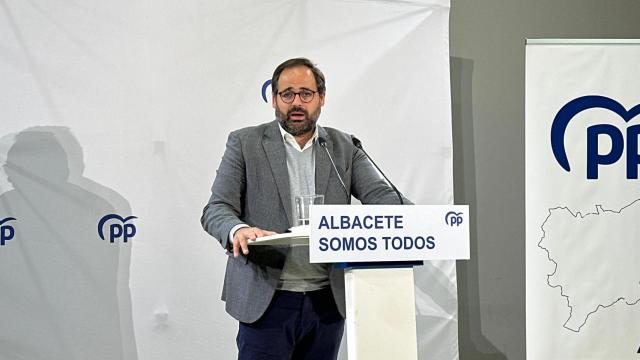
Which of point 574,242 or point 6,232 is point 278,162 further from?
point 574,242

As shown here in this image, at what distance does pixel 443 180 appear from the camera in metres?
3.70

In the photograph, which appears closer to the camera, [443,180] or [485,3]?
[443,180]

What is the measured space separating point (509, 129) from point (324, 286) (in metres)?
2.06

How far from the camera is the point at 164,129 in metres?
3.48

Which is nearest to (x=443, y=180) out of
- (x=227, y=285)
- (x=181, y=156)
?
(x=181, y=156)

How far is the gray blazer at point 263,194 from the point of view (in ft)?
7.93

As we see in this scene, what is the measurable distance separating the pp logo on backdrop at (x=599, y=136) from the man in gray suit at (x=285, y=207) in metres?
1.37

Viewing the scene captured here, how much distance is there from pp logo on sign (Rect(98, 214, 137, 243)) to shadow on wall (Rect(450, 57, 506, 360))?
5.78ft

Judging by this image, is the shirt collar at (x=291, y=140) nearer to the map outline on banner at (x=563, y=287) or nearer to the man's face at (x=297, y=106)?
the man's face at (x=297, y=106)

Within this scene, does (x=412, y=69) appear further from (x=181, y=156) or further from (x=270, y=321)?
(x=270, y=321)

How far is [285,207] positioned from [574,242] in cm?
177

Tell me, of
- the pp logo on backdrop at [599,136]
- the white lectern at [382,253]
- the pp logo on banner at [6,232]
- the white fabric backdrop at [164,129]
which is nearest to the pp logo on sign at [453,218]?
the white lectern at [382,253]

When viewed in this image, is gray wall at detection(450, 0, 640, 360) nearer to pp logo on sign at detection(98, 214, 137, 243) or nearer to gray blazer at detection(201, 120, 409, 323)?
gray blazer at detection(201, 120, 409, 323)

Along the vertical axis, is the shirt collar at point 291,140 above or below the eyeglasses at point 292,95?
below
